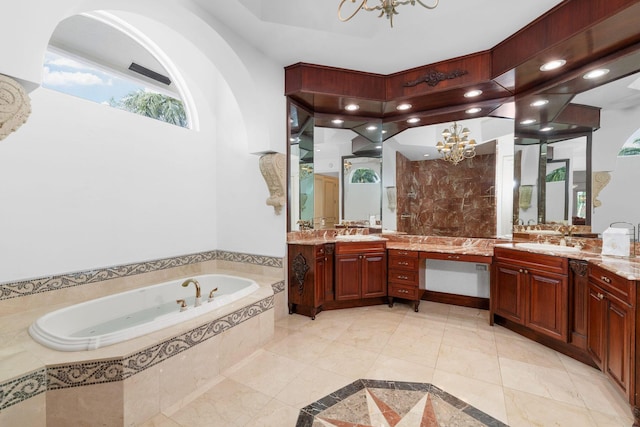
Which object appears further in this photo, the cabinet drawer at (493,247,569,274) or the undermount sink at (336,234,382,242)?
the undermount sink at (336,234,382,242)

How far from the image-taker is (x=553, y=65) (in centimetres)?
243

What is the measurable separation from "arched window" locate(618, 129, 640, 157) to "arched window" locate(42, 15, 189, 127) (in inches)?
173

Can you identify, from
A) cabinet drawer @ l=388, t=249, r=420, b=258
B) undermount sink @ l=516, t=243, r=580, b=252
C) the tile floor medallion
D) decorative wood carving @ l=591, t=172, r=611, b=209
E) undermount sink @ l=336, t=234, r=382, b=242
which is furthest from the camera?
undermount sink @ l=336, t=234, r=382, b=242

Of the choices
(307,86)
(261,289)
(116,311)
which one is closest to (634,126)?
(307,86)

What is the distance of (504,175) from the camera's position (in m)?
3.35

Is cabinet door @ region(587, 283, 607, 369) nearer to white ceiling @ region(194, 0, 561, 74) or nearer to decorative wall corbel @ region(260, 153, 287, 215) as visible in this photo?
white ceiling @ region(194, 0, 561, 74)

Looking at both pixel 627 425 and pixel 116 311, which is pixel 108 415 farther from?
pixel 627 425

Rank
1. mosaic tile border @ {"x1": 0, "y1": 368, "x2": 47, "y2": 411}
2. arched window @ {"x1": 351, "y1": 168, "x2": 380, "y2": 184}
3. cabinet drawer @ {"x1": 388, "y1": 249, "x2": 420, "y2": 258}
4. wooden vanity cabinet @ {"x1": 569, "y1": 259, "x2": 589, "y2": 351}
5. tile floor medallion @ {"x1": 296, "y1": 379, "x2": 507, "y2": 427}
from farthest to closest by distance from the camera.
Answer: arched window @ {"x1": 351, "y1": 168, "x2": 380, "y2": 184} → cabinet drawer @ {"x1": 388, "y1": 249, "x2": 420, "y2": 258} → wooden vanity cabinet @ {"x1": 569, "y1": 259, "x2": 589, "y2": 351} → tile floor medallion @ {"x1": 296, "y1": 379, "x2": 507, "y2": 427} → mosaic tile border @ {"x1": 0, "y1": 368, "x2": 47, "y2": 411}

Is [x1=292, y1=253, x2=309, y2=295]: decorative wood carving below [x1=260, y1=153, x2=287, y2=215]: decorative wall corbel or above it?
below

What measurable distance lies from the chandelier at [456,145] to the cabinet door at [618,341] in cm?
222

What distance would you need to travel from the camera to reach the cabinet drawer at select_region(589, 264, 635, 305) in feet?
5.39

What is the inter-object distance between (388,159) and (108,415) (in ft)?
12.2

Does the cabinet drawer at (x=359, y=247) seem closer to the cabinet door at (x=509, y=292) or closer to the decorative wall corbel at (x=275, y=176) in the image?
the decorative wall corbel at (x=275, y=176)

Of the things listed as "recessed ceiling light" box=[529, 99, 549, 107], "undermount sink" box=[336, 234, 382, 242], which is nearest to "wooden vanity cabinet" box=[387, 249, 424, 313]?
"undermount sink" box=[336, 234, 382, 242]
